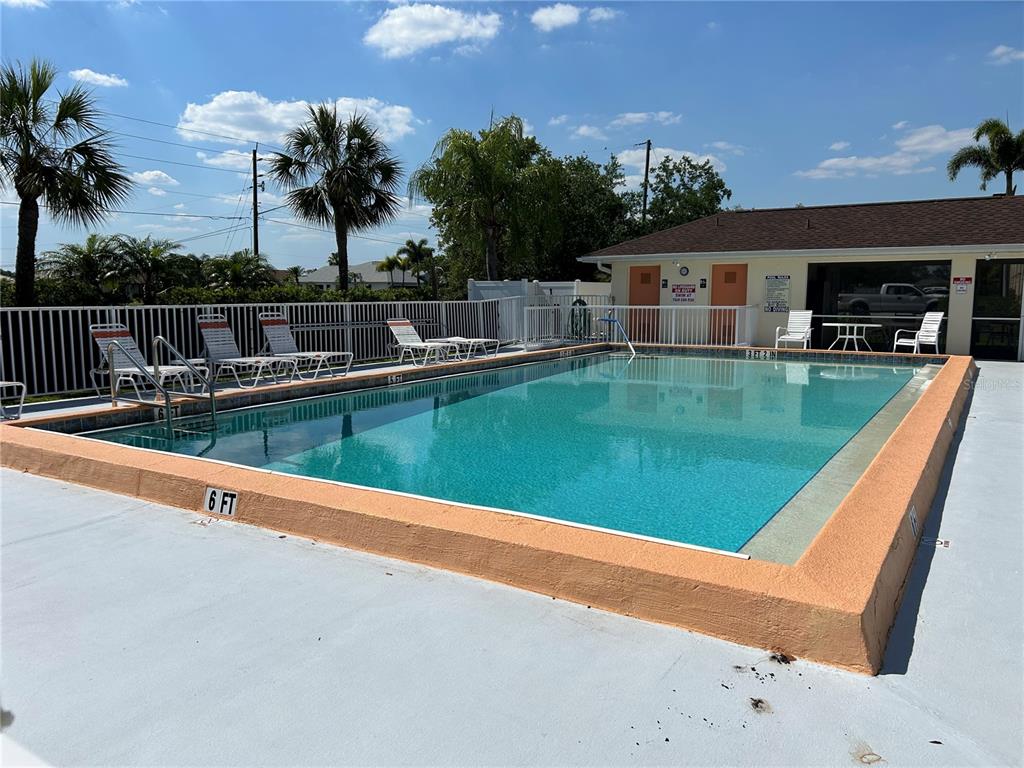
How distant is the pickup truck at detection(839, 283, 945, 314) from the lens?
622 inches

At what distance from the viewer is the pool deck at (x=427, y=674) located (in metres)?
2.12

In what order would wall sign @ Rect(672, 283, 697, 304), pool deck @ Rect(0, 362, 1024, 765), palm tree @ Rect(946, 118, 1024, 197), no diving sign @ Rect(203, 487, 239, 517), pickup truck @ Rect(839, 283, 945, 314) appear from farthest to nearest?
palm tree @ Rect(946, 118, 1024, 197) < wall sign @ Rect(672, 283, 697, 304) < pickup truck @ Rect(839, 283, 945, 314) < no diving sign @ Rect(203, 487, 239, 517) < pool deck @ Rect(0, 362, 1024, 765)

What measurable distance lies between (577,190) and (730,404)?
938 inches

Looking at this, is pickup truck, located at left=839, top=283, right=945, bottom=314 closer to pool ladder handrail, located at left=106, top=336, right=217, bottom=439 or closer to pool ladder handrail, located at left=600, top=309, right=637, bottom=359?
pool ladder handrail, located at left=600, top=309, right=637, bottom=359

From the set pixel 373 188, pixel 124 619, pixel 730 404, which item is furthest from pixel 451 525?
pixel 373 188

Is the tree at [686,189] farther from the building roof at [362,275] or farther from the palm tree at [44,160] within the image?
the building roof at [362,275]

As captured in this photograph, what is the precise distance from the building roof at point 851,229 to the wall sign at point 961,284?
2.88 ft

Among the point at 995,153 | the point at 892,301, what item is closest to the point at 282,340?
the point at 892,301

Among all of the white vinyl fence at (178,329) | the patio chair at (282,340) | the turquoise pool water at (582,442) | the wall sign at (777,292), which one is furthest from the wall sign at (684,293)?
the patio chair at (282,340)

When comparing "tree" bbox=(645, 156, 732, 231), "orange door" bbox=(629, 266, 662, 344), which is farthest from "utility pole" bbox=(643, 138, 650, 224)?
"orange door" bbox=(629, 266, 662, 344)

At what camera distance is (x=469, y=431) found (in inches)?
317

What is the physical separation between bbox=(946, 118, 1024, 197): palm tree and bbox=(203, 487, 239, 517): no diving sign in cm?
3608

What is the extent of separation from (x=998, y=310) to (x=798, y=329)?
397 centimetres

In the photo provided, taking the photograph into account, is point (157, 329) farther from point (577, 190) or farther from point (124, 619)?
point (577, 190)
